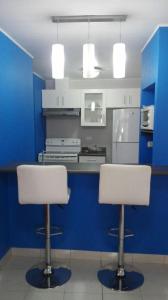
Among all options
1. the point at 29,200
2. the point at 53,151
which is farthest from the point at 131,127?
the point at 29,200

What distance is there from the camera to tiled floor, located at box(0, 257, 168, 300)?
2.06 meters

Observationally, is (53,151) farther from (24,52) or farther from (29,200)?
(29,200)

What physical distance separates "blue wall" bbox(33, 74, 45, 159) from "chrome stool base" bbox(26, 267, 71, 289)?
2.71m

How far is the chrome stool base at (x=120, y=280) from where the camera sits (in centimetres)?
217

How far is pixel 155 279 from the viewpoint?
2.30 metres

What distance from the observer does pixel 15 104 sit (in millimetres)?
2914

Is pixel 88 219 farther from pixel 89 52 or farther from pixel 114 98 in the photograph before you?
pixel 114 98

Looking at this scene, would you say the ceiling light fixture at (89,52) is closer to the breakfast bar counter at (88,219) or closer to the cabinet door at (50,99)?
the breakfast bar counter at (88,219)

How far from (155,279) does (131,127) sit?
2.81 metres

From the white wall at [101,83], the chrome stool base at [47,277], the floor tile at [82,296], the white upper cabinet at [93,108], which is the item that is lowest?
the floor tile at [82,296]

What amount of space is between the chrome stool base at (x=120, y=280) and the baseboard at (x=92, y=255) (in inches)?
8.4

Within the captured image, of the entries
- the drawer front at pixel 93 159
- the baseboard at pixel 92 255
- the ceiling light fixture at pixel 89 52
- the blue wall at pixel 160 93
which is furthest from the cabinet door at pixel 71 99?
the baseboard at pixel 92 255

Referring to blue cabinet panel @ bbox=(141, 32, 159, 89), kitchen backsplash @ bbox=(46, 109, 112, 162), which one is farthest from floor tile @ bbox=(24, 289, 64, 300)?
kitchen backsplash @ bbox=(46, 109, 112, 162)

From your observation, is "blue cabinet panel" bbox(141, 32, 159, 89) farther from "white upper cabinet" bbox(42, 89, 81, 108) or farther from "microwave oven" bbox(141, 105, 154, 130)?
"white upper cabinet" bbox(42, 89, 81, 108)
